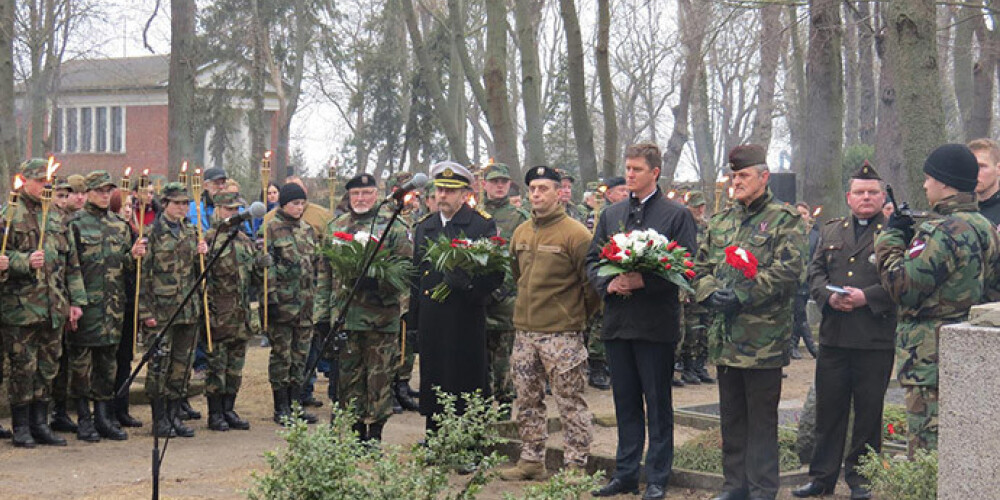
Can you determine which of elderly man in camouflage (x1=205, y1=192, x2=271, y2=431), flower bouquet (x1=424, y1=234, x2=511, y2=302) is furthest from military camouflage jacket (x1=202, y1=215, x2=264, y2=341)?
flower bouquet (x1=424, y1=234, x2=511, y2=302)

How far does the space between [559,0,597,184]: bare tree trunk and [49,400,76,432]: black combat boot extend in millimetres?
12250

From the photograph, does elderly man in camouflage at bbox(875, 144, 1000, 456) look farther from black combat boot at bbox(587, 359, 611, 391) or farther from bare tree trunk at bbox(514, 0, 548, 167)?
bare tree trunk at bbox(514, 0, 548, 167)

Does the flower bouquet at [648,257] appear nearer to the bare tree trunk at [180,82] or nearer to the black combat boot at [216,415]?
the black combat boot at [216,415]

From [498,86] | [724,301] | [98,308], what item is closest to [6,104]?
[498,86]

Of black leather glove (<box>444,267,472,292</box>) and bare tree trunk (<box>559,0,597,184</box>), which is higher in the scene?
bare tree trunk (<box>559,0,597,184</box>)

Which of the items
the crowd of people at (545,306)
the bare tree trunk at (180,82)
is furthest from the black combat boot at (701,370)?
the bare tree trunk at (180,82)

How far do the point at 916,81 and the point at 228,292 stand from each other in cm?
706

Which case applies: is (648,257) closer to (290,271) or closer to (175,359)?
(290,271)

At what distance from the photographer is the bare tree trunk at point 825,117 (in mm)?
20016

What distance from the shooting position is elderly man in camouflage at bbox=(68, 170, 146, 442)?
10.5 metres

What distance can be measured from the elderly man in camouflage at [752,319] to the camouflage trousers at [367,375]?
8.76ft

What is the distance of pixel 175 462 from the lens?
955 centimetres

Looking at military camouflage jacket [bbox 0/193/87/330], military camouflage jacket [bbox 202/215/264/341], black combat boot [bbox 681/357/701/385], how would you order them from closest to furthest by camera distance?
1. military camouflage jacket [bbox 0/193/87/330]
2. military camouflage jacket [bbox 202/215/264/341]
3. black combat boot [bbox 681/357/701/385]

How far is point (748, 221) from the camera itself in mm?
8016
